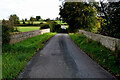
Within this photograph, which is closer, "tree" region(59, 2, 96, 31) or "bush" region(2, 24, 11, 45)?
"bush" region(2, 24, 11, 45)

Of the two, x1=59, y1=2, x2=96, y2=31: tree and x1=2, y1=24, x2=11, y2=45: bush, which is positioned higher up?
Result: x1=59, y1=2, x2=96, y2=31: tree

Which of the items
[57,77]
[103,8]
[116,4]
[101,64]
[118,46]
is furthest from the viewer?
[103,8]

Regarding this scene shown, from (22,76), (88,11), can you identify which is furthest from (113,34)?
(88,11)

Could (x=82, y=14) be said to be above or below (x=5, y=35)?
above

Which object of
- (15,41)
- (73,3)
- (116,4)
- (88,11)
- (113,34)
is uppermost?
(73,3)

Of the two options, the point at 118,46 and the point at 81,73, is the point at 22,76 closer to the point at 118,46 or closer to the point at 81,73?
the point at 81,73

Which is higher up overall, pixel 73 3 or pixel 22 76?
pixel 73 3

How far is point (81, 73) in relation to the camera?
505 centimetres

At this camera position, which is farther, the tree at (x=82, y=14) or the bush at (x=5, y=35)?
the tree at (x=82, y=14)

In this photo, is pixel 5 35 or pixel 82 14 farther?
pixel 82 14

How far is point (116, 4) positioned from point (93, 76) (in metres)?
7.26

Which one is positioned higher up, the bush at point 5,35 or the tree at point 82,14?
the tree at point 82,14

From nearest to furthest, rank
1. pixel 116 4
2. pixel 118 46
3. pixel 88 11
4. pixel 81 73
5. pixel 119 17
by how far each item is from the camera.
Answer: pixel 81 73 → pixel 118 46 → pixel 119 17 → pixel 116 4 → pixel 88 11

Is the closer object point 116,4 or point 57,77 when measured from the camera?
point 57,77
